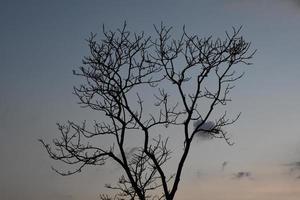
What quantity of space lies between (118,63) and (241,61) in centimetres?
367

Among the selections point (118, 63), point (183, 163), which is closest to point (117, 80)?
point (118, 63)

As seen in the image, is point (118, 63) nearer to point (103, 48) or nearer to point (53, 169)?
point (103, 48)

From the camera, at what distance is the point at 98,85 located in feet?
64.4

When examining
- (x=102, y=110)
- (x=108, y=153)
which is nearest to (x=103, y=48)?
(x=102, y=110)

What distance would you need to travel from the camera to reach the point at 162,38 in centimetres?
1945

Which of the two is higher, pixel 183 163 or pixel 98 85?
pixel 98 85

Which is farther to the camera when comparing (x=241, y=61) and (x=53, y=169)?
(x=241, y=61)

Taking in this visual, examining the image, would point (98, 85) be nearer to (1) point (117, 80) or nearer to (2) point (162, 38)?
(1) point (117, 80)

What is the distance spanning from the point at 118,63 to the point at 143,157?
9.55 feet

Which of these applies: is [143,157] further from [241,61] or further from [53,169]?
[241,61]

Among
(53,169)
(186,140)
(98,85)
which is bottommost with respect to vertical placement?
(53,169)

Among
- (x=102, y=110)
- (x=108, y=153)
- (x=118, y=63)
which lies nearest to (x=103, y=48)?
(x=118, y=63)

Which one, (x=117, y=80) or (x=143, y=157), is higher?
(x=117, y=80)

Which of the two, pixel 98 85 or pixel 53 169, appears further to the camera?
pixel 98 85
